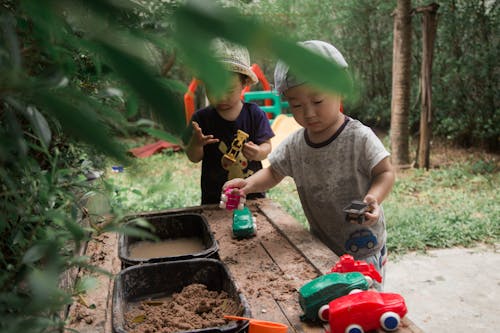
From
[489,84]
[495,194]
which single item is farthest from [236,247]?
[489,84]

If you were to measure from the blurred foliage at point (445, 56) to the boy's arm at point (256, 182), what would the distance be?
350 cm

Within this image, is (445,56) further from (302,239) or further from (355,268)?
(355,268)

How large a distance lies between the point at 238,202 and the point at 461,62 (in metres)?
5.46

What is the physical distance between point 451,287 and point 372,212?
176cm

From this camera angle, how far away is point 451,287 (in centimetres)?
293

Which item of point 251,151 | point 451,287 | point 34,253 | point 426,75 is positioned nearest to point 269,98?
point 426,75

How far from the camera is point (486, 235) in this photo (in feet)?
11.8

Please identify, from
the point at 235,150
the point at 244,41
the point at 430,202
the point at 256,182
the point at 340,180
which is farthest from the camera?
the point at 430,202

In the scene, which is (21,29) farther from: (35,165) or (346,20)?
(346,20)

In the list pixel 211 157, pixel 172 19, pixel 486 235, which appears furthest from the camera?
pixel 486 235

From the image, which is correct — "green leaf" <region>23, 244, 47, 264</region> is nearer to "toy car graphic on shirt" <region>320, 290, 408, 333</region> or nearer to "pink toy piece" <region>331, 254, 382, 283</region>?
"toy car graphic on shirt" <region>320, 290, 408, 333</region>

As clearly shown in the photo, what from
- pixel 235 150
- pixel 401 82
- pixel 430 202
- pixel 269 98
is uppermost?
pixel 401 82

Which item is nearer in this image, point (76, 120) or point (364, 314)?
point (76, 120)

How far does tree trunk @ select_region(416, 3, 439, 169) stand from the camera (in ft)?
17.4
